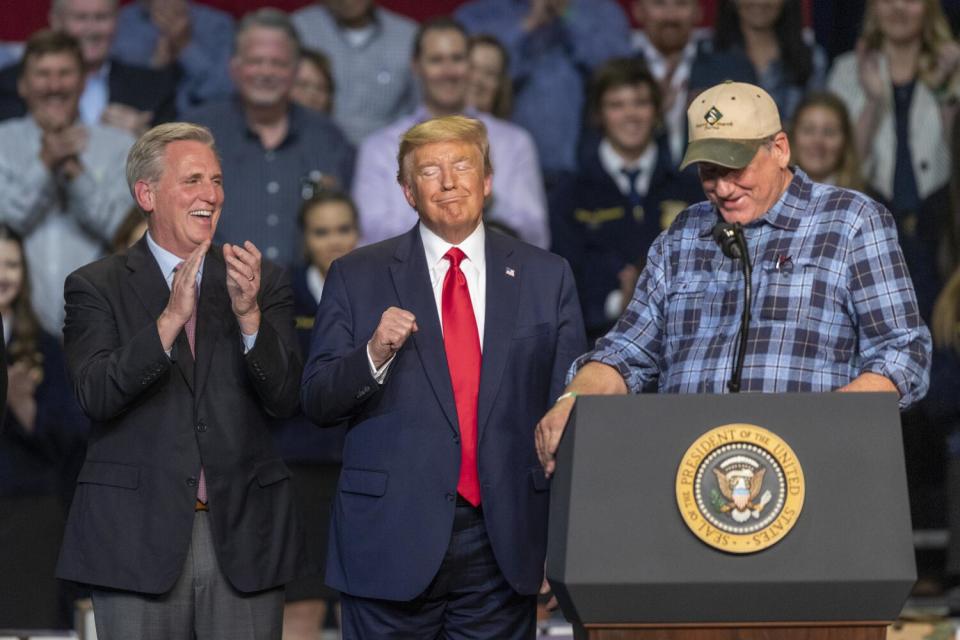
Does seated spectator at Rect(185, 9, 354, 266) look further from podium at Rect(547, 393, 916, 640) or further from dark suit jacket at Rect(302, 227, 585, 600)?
podium at Rect(547, 393, 916, 640)

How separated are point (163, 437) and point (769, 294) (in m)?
1.21

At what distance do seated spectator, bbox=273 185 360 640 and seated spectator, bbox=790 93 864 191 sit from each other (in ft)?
5.66

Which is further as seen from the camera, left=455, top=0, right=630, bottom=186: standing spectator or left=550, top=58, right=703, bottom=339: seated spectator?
left=455, top=0, right=630, bottom=186: standing spectator

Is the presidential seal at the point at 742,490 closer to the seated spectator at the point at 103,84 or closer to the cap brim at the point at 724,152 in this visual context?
the cap brim at the point at 724,152

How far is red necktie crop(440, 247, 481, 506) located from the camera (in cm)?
291

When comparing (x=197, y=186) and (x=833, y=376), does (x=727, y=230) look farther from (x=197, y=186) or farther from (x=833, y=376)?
(x=197, y=186)

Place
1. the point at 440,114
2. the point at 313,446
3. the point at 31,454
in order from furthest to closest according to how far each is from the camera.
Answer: the point at 440,114, the point at 31,454, the point at 313,446

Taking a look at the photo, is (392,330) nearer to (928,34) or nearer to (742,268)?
(742,268)

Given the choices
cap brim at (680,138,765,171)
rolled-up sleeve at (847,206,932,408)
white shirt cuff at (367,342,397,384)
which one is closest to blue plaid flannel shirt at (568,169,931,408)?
rolled-up sleeve at (847,206,932,408)

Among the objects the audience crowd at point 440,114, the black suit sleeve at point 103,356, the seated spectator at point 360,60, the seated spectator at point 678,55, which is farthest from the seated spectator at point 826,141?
the black suit sleeve at point 103,356

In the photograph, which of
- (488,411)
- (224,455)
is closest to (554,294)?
(488,411)

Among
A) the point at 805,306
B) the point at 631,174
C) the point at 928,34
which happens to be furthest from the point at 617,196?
the point at 805,306

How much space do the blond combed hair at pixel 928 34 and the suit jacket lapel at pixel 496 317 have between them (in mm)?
3183

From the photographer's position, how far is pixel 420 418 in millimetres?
2898
